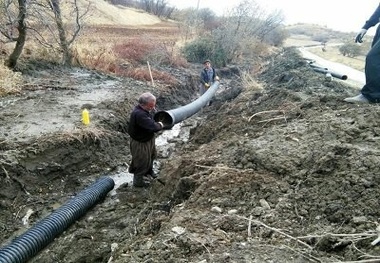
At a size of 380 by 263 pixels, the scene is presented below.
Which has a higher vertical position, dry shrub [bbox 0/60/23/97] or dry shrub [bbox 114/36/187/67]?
dry shrub [bbox 114/36/187/67]

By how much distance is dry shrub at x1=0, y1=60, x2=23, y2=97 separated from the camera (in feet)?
29.0

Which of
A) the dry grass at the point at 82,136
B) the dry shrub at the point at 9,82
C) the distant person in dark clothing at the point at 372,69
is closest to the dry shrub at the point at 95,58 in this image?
the dry shrub at the point at 9,82

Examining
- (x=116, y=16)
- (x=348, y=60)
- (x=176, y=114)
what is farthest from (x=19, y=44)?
(x=116, y=16)

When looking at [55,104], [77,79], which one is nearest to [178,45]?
[77,79]

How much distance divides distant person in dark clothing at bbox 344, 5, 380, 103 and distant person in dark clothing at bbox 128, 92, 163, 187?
3.35m

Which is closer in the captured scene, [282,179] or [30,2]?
[282,179]

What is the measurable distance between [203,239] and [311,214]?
3.49 ft

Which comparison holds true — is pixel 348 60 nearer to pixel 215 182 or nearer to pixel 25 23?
pixel 25 23

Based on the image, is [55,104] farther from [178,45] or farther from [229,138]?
[178,45]

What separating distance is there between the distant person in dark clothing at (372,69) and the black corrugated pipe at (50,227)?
4.47 meters

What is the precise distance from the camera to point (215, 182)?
449 cm

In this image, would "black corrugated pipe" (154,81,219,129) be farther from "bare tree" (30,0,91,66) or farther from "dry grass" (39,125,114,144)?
"bare tree" (30,0,91,66)

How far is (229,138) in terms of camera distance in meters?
6.46

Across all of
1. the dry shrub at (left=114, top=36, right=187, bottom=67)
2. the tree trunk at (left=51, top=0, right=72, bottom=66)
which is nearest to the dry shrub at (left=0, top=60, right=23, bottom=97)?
the tree trunk at (left=51, top=0, right=72, bottom=66)
